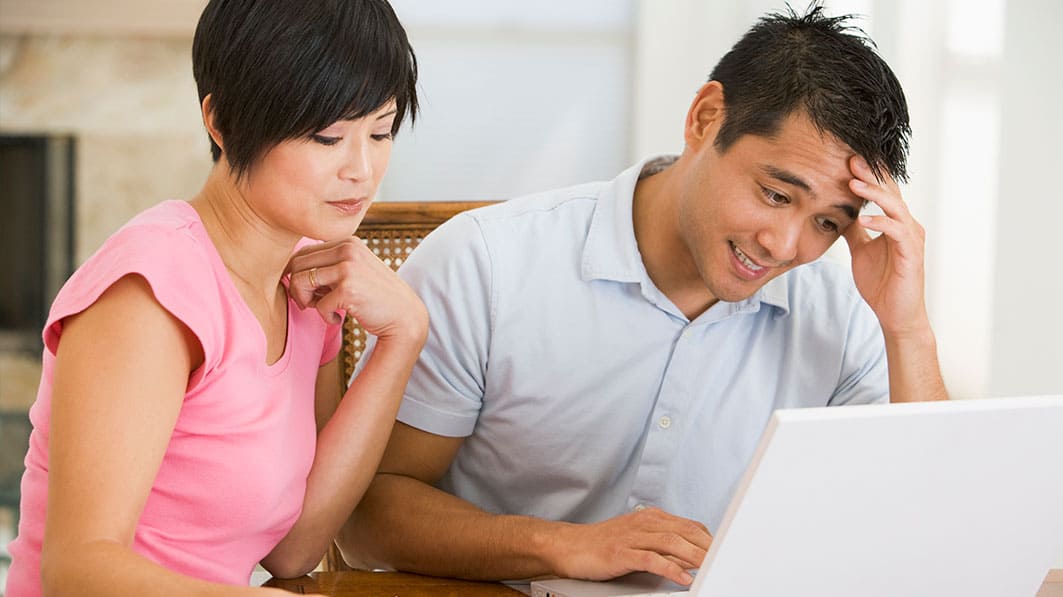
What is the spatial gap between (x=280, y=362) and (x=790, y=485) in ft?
1.64

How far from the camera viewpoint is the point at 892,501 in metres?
0.79

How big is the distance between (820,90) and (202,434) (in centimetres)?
70

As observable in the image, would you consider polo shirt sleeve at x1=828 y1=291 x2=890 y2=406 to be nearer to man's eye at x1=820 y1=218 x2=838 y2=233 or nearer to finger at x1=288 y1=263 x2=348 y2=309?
man's eye at x1=820 y1=218 x2=838 y2=233

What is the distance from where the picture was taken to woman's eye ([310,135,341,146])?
3.17ft

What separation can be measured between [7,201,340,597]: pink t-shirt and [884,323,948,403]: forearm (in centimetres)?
67

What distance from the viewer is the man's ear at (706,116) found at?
51.2 inches

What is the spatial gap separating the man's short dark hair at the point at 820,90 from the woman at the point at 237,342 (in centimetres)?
39

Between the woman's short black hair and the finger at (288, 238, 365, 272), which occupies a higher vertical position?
the woman's short black hair

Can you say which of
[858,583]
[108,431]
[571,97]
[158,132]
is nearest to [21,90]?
[158,132]

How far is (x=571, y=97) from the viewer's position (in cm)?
293

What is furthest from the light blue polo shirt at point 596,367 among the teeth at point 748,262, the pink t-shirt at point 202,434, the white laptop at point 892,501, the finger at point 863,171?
the white laptop at point 892,501

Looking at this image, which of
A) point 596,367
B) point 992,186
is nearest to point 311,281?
point 596,367

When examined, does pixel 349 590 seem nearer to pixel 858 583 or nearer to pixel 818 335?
pixel 858 583

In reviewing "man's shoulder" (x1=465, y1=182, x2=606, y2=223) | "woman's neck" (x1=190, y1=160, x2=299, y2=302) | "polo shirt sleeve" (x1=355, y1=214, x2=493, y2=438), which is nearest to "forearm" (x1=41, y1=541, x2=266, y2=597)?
"woman's neck" (x1=190, y1=160, x2=299, y2=302)
